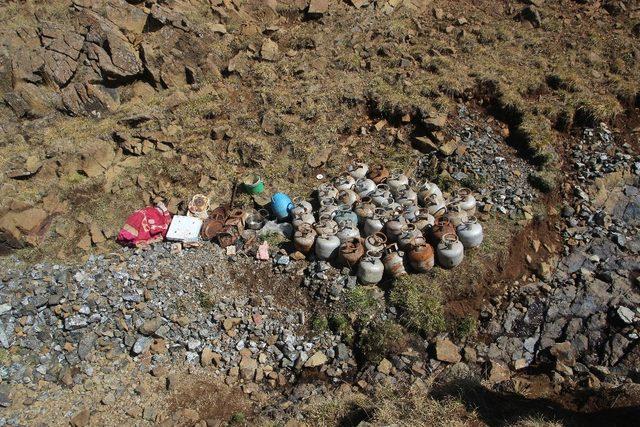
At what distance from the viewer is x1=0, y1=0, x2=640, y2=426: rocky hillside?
5.78m

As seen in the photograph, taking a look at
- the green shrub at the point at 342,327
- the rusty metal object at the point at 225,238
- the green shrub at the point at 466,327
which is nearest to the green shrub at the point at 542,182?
the green shrub at the point at 466,327

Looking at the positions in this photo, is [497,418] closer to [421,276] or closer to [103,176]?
[421,276]

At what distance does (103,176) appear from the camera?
26.2 ft

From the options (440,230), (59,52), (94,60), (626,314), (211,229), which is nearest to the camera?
(626,314)

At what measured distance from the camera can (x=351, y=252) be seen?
21.6 ft

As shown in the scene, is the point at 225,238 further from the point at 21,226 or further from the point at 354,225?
the point at 21,226

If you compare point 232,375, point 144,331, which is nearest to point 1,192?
point 144,331

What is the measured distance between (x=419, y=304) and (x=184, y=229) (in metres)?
3.68

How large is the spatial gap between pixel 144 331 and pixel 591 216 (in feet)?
22.8

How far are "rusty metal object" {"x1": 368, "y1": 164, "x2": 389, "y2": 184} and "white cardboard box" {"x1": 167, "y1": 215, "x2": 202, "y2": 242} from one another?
293cm

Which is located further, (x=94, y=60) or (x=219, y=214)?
(x=94, y=60)

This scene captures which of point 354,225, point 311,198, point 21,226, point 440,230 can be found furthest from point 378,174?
point 21,226

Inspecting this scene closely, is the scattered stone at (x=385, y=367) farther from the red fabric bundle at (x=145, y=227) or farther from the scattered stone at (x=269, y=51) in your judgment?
the scattered stone at (x=269, y=51)

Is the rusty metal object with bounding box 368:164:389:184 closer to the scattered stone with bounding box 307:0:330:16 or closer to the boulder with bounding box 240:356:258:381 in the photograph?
the boulder with bounding box 240:356:258:381
